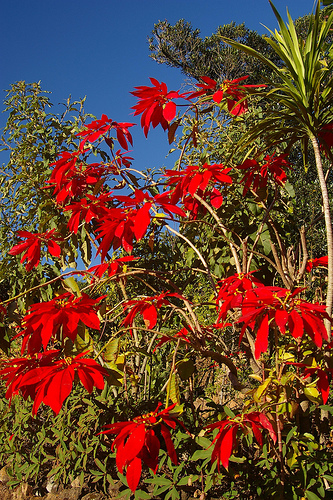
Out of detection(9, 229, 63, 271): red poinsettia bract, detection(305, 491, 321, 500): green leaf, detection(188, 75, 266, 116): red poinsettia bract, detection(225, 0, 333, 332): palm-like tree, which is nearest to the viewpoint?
detection(305, 491, 321, 500): green leaf

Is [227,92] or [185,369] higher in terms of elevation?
[227,92]

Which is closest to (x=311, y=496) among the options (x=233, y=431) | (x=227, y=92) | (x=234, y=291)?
(x=233, y=431)

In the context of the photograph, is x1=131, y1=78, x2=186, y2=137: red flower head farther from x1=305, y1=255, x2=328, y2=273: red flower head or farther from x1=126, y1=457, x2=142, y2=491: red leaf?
x1=126, y1=457, x2=142, y2=491: red leaf

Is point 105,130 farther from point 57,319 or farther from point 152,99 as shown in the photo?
point 57,319

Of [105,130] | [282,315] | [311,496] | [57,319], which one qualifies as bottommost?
[311,496]

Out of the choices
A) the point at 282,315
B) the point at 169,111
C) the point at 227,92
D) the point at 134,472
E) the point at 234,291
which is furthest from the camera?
the point at 227,92

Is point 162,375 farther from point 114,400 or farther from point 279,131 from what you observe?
point 279,131

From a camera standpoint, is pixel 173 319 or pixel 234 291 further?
pixel 173 319

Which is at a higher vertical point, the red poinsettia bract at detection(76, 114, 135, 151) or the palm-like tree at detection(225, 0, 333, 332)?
the red poinsettia bract at detection(76, 114, 135, 151)

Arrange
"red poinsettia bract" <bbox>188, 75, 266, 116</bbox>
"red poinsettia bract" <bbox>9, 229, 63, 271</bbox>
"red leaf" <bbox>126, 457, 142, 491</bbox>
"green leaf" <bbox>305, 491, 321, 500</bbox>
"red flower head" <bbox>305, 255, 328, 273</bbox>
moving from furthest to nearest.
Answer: "red flower head" <bbox>305, 255, 328, 273</bbox>, "red poinsettia bract" <bbox>188, 75, 266, 116</bbox>, "red poinsettia bract" <bbox>9, 229, 63, 271</bbox>, "green leaf" <bbox>305, 491, 321, 500</bbox>, "red leaf" <bbox>126, 457, 142, 491</bbox>

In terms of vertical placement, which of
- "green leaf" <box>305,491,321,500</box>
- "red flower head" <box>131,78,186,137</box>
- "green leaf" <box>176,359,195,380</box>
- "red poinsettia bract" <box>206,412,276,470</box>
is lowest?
"green leaf" <box>305,491,321,500</box>

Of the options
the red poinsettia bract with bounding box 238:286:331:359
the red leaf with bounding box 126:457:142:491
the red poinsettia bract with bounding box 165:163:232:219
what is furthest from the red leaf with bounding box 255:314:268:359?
the red poinsettia bract with bounding box 165:163:232:219

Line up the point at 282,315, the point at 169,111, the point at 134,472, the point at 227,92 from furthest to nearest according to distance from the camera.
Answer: the point at 227,92
the point at 169,111
the point at 282,315
the point at 134,472

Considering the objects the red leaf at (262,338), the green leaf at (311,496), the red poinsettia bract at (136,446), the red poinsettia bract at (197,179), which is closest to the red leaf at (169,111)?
the red poinsettia bract at (197,179)
